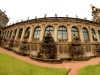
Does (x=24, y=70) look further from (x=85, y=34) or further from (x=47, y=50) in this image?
(x=85, y=34)

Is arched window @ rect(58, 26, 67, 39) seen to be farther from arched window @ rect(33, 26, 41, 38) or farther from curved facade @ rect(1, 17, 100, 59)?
arched window @ rect(33, 26, 41, 38)

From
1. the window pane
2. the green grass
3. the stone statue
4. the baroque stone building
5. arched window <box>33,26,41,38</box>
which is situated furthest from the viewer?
arched window <box>33,26,41,38</box>

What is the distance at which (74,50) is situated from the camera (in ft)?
67.2

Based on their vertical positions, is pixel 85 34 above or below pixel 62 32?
below

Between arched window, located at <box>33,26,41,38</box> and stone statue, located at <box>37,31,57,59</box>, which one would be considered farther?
arched window, located at <box>33,26,41,38</box>

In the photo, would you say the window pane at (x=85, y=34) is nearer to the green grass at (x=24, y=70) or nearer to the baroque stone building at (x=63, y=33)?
the baroque stone building at (x=63, y=33)

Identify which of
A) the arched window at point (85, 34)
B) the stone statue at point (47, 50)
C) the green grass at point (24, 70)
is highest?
the arched window at point (85, 34)

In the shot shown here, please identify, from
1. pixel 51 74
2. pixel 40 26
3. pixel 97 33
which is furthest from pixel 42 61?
pixel 97 33

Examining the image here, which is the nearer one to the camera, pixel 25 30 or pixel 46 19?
pixel 46 19

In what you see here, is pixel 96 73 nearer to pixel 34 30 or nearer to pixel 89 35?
pixel 89 35

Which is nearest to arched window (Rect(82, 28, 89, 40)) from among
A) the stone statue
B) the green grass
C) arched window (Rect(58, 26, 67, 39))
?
arched window (Rect(58, 26, 67, 39))

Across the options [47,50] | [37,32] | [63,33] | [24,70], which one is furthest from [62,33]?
[24,70]

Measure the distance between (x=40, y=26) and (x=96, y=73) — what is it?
62.7 feet

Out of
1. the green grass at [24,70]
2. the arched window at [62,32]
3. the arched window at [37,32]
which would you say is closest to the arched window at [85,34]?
the arched window at [62,32]
